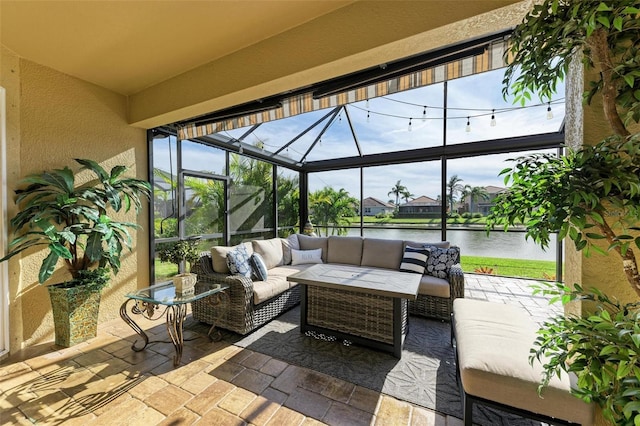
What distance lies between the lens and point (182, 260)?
3.78m

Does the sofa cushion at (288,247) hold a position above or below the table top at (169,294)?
above

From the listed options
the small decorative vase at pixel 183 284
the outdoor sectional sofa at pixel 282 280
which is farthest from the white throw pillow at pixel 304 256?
the small decorative vase at pixel 183 284

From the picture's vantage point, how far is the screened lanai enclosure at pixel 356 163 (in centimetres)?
379

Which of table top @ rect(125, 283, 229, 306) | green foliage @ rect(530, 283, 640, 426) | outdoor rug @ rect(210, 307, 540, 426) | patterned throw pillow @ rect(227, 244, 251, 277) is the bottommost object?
outdoor rug @ rect(210, 307, 540, 426)

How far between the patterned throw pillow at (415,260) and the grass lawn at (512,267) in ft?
8.62

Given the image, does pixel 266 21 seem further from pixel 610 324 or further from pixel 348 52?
pixel 610 324

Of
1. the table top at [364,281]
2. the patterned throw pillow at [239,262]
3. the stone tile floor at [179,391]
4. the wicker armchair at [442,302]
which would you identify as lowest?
the stone tile floor at [179,391]

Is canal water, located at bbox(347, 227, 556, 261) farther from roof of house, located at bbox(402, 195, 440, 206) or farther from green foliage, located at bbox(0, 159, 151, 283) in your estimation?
green foliage, located at bbox(0, 159, 151, 283)

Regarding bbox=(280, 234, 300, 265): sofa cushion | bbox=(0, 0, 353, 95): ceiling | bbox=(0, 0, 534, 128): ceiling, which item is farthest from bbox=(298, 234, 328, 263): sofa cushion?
bbox=(0, 0, 353, 95): ceiling

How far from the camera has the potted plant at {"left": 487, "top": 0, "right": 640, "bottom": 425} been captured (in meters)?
0.72

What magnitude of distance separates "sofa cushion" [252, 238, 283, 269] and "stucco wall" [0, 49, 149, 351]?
1744mm

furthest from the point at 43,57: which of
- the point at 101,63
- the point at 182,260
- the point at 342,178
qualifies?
the point at 342,178

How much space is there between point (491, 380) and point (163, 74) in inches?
161

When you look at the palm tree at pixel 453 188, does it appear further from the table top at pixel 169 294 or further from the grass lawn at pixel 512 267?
the table top at pixel 169 294
